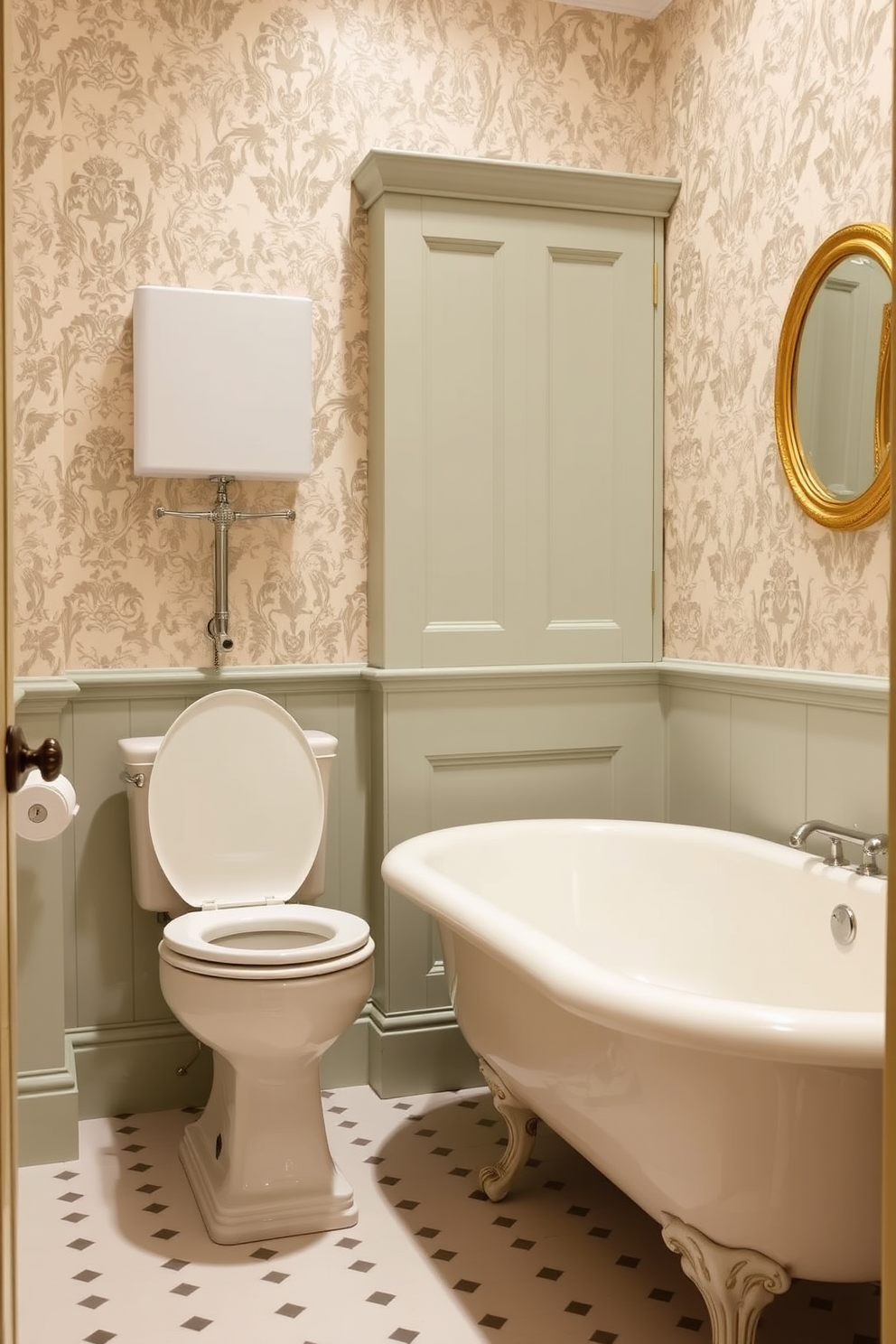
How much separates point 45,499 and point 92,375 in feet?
1.19

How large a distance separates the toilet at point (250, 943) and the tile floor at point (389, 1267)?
3.9 inches

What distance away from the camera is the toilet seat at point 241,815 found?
2725 mm

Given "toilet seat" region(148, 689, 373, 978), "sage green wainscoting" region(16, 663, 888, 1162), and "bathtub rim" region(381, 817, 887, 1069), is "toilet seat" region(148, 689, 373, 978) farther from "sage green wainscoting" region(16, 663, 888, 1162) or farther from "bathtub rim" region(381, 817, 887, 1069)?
"bathtub rim" region(381, 817, 887, 1069)

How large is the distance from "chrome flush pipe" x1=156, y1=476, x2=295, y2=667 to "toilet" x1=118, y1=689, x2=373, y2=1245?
0.21 m

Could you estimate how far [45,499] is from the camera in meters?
2.75

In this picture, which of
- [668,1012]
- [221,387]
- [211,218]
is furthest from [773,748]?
[211,218]

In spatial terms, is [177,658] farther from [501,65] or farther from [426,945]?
A: [501,65]

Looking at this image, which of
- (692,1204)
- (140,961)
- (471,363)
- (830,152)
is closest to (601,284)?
(471,363)

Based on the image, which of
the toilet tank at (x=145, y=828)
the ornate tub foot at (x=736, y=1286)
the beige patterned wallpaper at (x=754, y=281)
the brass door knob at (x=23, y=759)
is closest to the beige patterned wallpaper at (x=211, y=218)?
the toilet tank at (x=145, y=828)

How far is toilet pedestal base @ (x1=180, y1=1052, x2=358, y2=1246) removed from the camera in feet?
7.86

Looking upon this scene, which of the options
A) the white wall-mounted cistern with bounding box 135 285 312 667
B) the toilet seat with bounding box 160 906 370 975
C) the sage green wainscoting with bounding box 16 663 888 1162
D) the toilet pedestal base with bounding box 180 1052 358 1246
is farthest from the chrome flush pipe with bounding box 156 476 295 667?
the toilet pedestal base with bounding box 180 1052 358 1246

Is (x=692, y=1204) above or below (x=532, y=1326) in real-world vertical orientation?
above

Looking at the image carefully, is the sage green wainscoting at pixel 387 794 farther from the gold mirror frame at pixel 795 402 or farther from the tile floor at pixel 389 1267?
the gold mirror frame at pixel 795 402

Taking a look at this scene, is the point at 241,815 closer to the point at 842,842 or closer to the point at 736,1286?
the point at 842,842
